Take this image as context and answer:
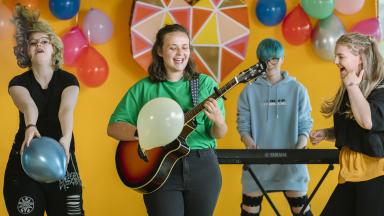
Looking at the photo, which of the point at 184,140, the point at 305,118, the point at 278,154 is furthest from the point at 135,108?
the point at 305,118

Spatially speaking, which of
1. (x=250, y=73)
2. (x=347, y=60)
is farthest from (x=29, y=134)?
(x=347, y=60)

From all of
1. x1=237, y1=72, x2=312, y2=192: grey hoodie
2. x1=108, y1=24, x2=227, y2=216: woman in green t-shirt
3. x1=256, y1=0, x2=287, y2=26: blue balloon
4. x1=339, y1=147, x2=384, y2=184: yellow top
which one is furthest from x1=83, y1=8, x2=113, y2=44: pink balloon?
x1=339, y1=147, x2=384, y2=184: yellow top

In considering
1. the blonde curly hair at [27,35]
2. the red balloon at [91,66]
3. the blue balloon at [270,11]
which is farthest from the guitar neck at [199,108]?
the blue balloon at [270,11]

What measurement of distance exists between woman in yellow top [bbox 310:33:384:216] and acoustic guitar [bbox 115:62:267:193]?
1.35 feet

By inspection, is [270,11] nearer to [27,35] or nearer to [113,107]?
[113,107]

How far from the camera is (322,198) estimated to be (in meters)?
4.84

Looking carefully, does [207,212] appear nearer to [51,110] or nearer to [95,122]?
[51,110]

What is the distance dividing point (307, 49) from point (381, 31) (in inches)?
22.6

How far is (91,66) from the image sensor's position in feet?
14.6

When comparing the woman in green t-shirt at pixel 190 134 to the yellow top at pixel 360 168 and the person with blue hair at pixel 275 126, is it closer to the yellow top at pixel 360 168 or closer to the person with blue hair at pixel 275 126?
the yellow top at pixel 360 168

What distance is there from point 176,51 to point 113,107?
6.74 ft

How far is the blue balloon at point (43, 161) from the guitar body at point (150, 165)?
304 millimetres

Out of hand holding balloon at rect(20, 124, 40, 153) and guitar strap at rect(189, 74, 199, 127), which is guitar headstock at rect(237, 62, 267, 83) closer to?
guitar strap at rect(189, 74, 199, 127)

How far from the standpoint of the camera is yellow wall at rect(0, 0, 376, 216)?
4703 mm
